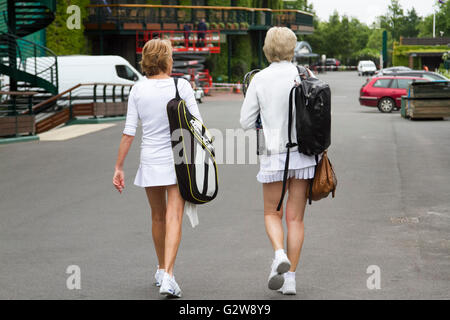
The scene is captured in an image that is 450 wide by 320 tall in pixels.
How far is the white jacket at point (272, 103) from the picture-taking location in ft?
17.2

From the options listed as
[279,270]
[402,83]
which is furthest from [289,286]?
[402,83]

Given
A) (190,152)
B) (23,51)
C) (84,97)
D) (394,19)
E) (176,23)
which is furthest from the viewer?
(394,19)

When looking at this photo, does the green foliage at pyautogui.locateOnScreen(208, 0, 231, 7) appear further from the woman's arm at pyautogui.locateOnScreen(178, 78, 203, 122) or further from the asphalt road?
the woman's arm at pyautogui.locateOnScreen(178, 78, 203, 122)

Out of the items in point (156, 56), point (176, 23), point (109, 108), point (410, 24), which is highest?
point (410, 24)

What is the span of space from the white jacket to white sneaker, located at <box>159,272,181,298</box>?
112 centimetres

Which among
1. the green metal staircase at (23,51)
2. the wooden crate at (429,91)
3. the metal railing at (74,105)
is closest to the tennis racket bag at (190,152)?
the metal railing at (74,105)

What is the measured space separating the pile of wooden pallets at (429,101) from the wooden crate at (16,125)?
1219cm

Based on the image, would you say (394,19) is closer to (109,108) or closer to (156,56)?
(109,108)

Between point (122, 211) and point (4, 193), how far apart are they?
253cm

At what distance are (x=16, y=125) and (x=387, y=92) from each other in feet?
49.5

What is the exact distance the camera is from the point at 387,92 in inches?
1125

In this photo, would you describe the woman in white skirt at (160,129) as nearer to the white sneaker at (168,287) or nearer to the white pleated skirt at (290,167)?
the white sneaker at (168,287)

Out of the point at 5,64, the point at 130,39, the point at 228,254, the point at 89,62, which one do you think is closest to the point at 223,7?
the point at 130,39
